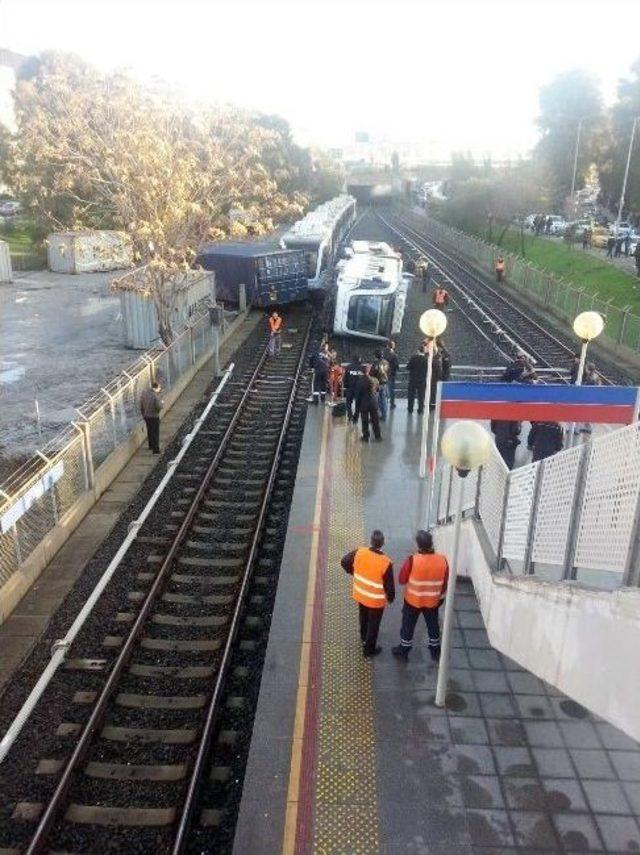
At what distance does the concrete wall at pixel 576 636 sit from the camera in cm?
382

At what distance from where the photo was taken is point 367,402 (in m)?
13.9

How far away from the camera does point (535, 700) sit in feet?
22.6

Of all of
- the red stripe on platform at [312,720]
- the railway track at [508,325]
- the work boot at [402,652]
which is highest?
the work boot at [402,652]

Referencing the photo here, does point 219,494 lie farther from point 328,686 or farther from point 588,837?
point 588,837

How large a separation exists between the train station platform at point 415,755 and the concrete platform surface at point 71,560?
2.89 metres

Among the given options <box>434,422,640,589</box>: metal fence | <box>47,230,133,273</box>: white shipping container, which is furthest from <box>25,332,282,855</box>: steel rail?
<box>47,230,133,273</box>: white shipping container

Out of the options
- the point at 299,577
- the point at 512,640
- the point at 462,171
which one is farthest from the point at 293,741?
the point at 462,171

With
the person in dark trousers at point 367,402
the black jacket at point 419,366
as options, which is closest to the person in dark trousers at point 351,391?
the person in dark trousers at point 367,402

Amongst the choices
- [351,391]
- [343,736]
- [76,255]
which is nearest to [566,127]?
[76,255]

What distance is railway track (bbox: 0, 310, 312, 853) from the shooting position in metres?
5.95

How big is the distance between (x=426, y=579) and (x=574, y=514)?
228 cm

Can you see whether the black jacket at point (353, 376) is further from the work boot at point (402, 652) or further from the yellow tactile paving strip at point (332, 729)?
the work boot at point (402, 652)

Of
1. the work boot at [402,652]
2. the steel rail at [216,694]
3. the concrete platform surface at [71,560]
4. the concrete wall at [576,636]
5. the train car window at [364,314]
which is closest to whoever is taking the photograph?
the concrete wall at [576,636]

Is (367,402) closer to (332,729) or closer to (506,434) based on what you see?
(506,434)
